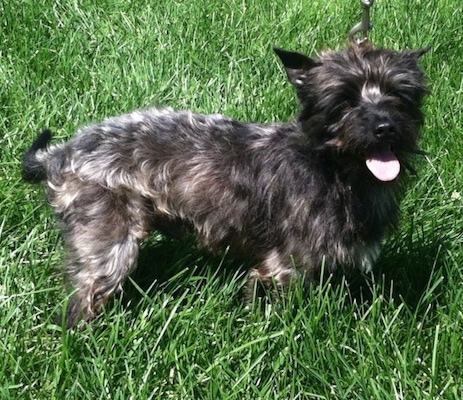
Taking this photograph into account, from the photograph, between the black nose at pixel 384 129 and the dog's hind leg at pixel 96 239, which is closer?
the black nose at pixel 384 129

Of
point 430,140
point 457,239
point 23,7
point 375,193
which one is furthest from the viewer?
point 23,7

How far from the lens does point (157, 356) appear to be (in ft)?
9.68

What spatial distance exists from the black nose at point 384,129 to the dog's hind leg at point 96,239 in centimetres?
105

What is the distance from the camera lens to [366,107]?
9.66 ft

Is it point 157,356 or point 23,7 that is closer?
point 157,356

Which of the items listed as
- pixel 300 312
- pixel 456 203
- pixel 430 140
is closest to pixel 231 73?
pixel 430 140

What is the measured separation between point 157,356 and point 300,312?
584 mm

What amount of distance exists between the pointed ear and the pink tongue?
1.46ft

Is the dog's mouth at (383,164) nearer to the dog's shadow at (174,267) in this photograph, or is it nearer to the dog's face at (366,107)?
the dog's face at (366,107)

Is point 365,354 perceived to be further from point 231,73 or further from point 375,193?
point 231,73

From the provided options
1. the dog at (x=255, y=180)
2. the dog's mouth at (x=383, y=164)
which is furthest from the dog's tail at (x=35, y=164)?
the dog's mouth at (x=383, y=164)

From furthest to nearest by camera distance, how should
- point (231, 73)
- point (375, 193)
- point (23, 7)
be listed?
1. point (23, 7)
2. point (231, 73)
3. point (375, 193)

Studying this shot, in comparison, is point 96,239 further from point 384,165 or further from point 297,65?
point 384,165

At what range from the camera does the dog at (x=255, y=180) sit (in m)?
3.03
